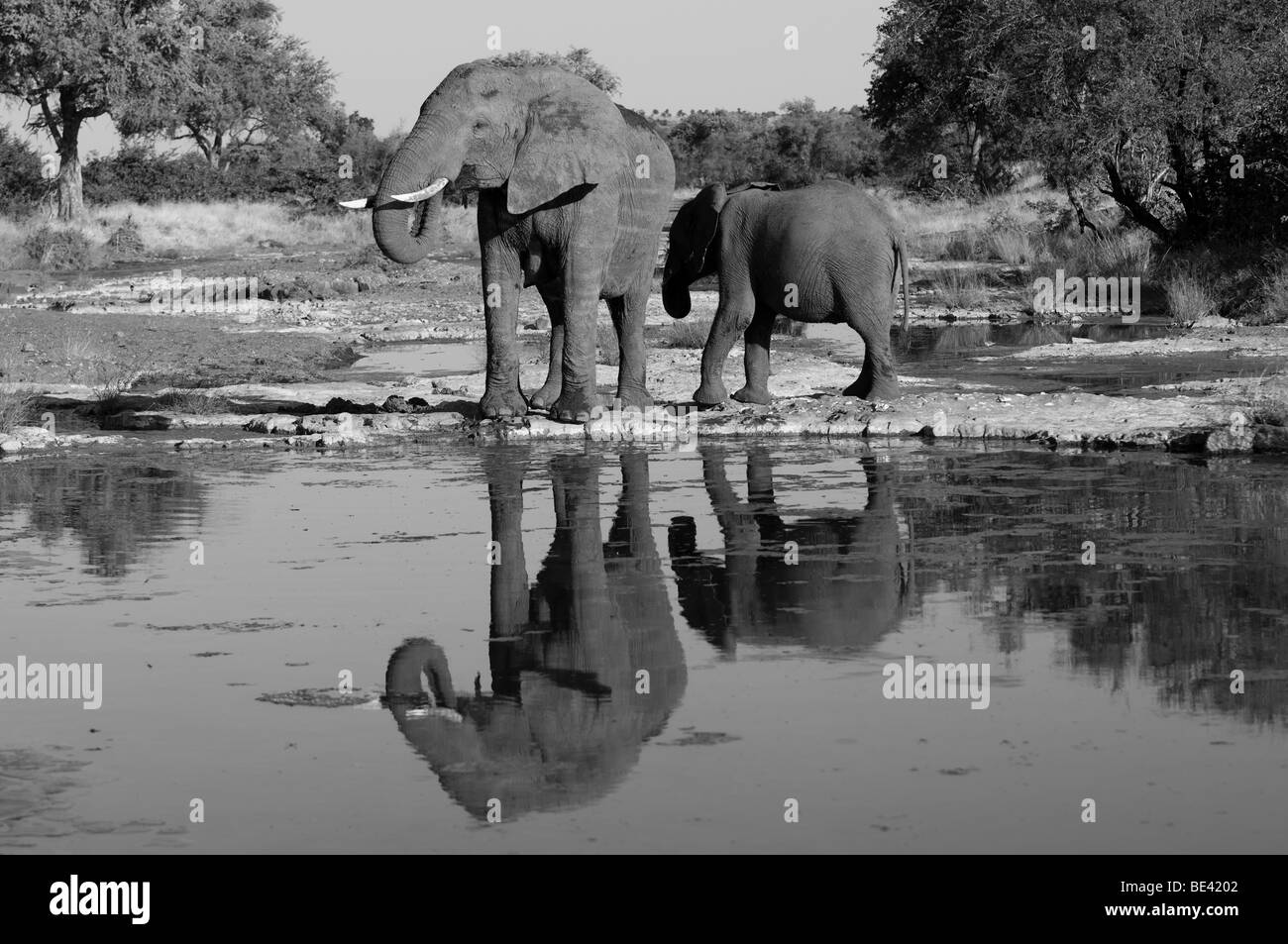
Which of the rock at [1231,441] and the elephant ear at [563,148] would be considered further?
the elephant ear at [563,148]

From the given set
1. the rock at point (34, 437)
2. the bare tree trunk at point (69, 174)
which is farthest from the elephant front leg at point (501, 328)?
the bare tree trunk at point (69, 174)

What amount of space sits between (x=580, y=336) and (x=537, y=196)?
1.20 meters

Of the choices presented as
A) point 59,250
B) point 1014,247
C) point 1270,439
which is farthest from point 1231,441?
point 59,250

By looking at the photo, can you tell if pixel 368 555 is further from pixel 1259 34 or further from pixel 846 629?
pixel 1259 34

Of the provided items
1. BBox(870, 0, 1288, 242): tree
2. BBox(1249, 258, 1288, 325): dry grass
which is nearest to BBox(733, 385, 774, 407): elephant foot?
BBox(1249, 258, 1288, 325): dry grass

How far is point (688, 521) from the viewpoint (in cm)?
1052

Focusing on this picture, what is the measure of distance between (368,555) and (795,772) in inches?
169

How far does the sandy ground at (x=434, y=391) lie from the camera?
559 inches

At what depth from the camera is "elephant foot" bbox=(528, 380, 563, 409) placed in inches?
610

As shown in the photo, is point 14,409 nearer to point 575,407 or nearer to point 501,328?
point 501,328

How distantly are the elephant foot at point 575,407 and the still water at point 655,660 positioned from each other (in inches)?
102

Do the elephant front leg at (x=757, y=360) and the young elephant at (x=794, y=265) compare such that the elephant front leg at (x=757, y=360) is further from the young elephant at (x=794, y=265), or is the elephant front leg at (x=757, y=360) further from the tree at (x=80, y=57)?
the tree at (x=80, y=57)

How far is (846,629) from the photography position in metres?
7.66

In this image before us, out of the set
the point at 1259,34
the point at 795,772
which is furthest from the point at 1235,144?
the point at 795,772
